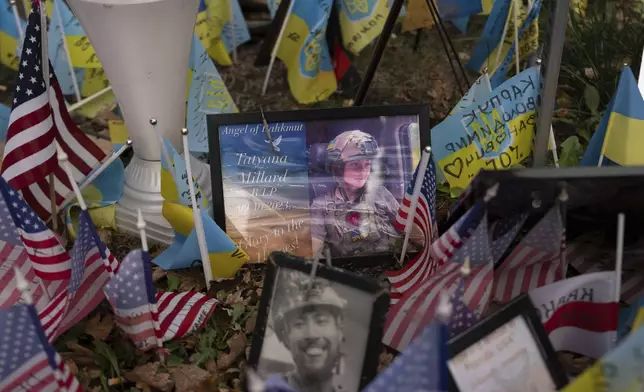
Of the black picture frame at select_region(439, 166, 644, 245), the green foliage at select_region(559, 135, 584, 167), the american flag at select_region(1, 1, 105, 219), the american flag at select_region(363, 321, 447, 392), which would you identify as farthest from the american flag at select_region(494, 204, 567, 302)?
the american flag at select_region(1, 1, 105, 219)

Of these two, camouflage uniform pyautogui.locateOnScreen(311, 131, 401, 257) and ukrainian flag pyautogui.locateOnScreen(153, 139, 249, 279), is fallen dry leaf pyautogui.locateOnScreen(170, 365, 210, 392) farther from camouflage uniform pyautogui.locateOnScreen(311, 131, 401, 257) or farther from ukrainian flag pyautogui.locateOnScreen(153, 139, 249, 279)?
camouflage uniform pyautogui.locateOnScreen(311, 131, 401, 257)

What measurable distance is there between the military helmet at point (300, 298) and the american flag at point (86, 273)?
0.49 m

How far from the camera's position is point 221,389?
165 cm

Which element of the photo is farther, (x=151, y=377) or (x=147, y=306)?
(x=151, y=377)

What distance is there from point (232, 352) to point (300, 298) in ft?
1.40

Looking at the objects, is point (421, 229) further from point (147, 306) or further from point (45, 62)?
point (45, 62)

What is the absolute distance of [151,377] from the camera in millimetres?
1666

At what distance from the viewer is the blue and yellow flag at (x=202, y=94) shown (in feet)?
7.86

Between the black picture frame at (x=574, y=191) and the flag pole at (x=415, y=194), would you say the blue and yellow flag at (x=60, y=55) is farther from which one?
the black picture frame at (x=574, y=191)

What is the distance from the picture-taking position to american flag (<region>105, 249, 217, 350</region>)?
1508mm

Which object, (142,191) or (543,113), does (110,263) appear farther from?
(543,113)

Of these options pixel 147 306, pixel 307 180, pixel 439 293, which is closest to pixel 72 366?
pixel 147 306

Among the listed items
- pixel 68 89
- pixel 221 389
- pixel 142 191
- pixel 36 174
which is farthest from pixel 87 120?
pixel 221 389

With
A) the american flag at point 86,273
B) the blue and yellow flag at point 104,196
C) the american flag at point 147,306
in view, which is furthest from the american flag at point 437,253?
the blue and yellow flag at point 104,196
